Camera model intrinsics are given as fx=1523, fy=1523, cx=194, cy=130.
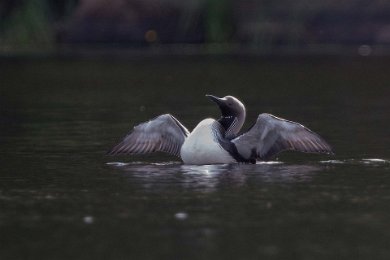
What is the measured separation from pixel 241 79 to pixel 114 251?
2360cm

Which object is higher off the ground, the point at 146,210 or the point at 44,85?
the point at 44,85

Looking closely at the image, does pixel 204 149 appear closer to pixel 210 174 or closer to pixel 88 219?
pixel 210 174

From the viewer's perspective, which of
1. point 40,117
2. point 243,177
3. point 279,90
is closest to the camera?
point 243,177

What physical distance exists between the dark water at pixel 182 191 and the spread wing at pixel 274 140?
7.8 inches

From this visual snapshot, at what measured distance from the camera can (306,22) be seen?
50625mm

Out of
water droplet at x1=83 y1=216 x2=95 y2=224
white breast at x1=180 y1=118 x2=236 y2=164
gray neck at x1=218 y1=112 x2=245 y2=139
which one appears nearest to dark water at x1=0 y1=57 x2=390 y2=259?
water droplet at x1=83 y1=216 x2=95 y2=224

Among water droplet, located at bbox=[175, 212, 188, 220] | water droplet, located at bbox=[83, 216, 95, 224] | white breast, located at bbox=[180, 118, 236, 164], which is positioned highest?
white breast, located at bbox=[180, 118, 236, 164]

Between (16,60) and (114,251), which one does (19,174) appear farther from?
(16,60)

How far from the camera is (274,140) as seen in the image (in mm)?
16750

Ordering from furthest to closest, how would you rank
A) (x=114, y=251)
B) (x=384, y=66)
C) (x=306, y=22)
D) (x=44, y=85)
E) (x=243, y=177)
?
(x=306, y=22) → (x=384, y=66) → (x=44, y=85) → (x=243, y=177) → (x=114, y=251)

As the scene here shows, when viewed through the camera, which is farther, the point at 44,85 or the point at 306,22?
the point at 306,22

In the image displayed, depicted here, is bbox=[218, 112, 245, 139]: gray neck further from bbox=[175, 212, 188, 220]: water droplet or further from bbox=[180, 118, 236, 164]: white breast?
bbox=[175, 212, 188, 220]: water droplet

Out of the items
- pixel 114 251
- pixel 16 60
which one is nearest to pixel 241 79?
pixel 16 60

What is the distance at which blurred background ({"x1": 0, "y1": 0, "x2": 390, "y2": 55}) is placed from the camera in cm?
4991
